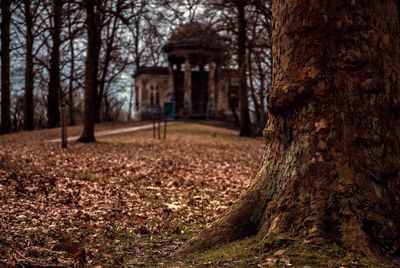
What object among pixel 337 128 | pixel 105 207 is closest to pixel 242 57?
pixel 105 207

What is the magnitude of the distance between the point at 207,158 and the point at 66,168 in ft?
20.6

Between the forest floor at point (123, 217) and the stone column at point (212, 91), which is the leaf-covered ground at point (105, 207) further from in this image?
the stone column at point (212, 91)

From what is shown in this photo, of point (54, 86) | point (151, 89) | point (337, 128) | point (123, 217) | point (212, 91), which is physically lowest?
point (123, 217)

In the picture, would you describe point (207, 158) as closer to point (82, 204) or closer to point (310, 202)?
point (82, 204)

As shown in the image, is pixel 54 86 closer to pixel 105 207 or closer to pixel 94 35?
pixel 94 35

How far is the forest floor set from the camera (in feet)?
12.8

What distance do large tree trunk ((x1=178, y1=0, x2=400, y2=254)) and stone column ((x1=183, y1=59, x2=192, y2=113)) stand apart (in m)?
40.1

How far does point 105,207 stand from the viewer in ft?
23.9

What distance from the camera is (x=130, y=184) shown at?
9.84 meters

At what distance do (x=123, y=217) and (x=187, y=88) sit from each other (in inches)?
→ 1522

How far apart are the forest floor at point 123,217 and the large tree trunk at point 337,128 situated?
262 millimetres

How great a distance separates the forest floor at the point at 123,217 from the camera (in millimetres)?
3910

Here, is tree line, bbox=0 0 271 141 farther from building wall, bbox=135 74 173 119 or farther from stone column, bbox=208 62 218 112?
stone column, bbox=208 62 218 112

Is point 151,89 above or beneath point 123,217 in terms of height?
above
